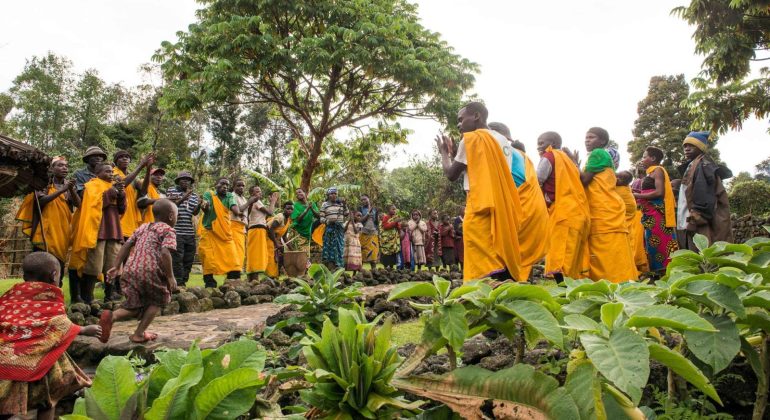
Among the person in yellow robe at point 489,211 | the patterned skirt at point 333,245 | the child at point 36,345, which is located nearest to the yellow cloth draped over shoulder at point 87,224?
the child at point 36,345

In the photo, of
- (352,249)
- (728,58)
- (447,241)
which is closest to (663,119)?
(728,58)

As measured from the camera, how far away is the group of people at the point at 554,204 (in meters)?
4.27

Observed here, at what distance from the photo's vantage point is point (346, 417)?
3.67ft

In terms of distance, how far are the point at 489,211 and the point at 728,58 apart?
11824 mm

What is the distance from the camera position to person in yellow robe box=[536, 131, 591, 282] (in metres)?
5.13

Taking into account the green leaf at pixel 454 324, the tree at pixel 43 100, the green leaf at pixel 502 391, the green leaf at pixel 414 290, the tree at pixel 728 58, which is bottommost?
the green leaf at pixel 502 391

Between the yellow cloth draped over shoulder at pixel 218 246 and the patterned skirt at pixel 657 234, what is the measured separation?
6.57 metres

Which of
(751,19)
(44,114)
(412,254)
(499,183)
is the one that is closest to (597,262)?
(499,183)

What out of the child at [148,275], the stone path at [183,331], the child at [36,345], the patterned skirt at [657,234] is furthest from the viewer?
the patterned skirt at [657,234]

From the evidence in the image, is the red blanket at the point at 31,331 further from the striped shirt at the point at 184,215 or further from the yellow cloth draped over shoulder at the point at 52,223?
the striped shirt at the point at 184,215

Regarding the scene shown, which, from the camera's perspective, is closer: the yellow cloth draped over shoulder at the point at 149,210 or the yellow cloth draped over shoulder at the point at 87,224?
the yellow cloth draped over shoulder at the point at 87,224

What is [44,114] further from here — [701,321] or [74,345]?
[701,321]

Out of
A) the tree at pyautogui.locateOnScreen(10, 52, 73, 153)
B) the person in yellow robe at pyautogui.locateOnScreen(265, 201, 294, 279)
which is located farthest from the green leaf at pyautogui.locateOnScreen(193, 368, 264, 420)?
the tree at pyautogui.locateOnScreen(10, 52, 73, 153)

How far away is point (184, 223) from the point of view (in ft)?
27.7
